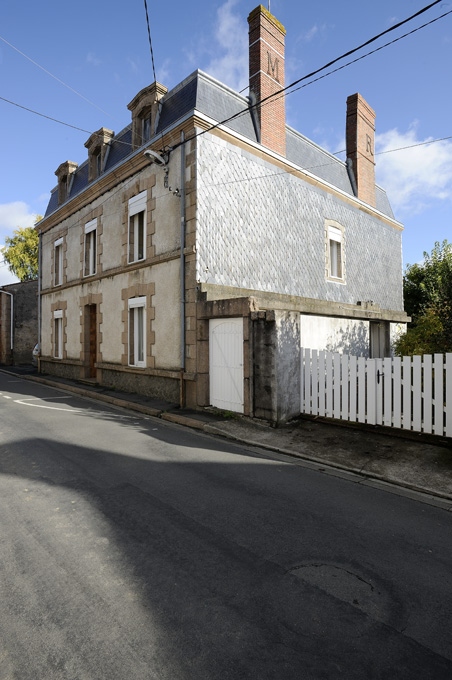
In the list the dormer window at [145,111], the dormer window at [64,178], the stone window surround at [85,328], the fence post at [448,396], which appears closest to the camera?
the fence post at [448,396]

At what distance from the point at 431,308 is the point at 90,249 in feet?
41.1

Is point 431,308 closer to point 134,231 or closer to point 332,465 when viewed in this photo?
point 332,465

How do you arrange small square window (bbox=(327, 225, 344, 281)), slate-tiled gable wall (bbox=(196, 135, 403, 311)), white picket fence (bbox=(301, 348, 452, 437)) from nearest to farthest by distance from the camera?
white picket fence (bbox=(301, 348, 452, 437)) → slate-tiled gable wall (bbox=(196, 135, 403, 311)) → small square window (bbox=(327, 225, 344, 281))

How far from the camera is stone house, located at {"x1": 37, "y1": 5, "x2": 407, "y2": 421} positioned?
9.67m

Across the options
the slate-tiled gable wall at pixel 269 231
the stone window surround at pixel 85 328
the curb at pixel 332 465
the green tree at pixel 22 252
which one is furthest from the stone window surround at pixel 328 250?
the green tree at pixel 22 252

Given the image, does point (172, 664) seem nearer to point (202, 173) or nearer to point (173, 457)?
point (173, 457)

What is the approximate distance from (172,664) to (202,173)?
10303 millimetres

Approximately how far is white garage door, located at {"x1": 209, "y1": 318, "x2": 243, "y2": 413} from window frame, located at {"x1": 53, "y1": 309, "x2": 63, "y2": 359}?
10.9 metres

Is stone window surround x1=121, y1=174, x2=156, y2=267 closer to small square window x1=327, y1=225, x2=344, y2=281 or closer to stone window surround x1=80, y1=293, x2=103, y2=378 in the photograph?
stone window surround x1=80, y1=293, x2=103, y2=378

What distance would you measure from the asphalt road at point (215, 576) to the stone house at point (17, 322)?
22.7 m

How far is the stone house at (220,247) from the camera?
31.7 ft

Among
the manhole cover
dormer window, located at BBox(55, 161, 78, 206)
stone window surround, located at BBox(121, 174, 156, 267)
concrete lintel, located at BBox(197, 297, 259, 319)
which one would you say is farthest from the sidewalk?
dormer window, located at BBox(55, 161, 78, 206)

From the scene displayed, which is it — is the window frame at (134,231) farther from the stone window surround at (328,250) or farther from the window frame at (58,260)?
the stone window surround at (328,250)

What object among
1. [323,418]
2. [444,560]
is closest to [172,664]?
[444,560]
